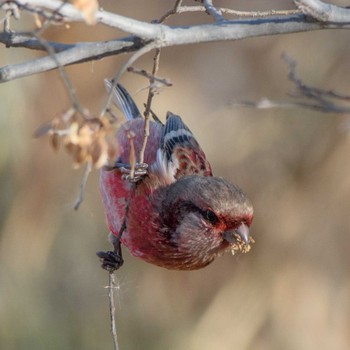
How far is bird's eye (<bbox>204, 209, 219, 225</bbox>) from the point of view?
14.8 ft

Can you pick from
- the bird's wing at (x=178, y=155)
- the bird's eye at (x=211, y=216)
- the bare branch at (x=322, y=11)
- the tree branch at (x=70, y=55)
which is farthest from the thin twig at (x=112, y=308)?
the bird's wing at (x=178, y=155)

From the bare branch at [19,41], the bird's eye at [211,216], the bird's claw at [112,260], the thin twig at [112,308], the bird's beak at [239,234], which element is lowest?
the bird's claw at [112,260]

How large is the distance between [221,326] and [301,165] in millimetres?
1623

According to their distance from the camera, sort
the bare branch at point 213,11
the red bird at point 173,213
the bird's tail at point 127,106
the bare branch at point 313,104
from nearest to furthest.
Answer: the bare branch at point 313,104
the bare branch at point 213,11
the red bird at point 173,213
the bird's tail at point 127,106

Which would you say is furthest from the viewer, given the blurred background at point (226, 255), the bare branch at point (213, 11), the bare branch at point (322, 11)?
the blurred background at point (226, 255)

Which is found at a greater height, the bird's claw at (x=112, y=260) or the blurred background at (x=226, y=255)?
the bird's claw at (x=112, y=260)

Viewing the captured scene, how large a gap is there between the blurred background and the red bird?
3.31m

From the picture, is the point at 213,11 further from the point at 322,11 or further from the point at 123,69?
the point at 123,69

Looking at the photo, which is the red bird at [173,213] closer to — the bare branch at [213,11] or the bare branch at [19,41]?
the bare branch at [213,11]

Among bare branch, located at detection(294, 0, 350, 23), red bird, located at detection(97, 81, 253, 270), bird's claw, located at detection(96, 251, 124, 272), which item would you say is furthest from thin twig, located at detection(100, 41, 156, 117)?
bird's claw, located at detection(96, 251, 124, 272)

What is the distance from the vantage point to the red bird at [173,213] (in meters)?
4.45

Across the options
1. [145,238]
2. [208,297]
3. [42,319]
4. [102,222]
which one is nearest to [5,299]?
[42,319]

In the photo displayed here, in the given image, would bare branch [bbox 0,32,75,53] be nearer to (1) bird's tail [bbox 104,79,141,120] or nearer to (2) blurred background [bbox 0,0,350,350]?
(1) bird's tail [bbox 104,79,141,120]

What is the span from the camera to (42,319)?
27.8ft
